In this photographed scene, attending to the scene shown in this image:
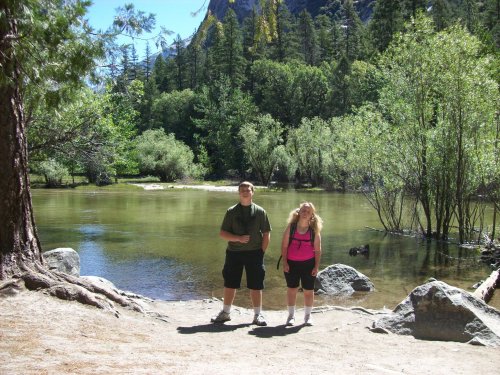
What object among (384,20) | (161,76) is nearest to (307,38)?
(161,76)

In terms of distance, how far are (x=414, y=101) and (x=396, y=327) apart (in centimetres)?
1392

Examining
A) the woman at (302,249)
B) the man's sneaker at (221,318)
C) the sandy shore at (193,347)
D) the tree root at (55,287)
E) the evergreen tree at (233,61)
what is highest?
the evergreen tree at (233,61)

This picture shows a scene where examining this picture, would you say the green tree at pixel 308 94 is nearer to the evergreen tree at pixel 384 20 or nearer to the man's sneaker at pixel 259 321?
the evergreen tree at pixel 384 20

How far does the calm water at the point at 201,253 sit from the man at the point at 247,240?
368cm

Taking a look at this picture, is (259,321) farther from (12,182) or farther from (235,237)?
(12,182)

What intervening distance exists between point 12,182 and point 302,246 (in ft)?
13.9

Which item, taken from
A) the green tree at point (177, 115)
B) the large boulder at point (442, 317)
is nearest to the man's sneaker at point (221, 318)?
the large boulder at point (442, 317)

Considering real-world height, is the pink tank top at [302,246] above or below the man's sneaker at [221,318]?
above

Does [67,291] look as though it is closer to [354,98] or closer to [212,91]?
[354,98]

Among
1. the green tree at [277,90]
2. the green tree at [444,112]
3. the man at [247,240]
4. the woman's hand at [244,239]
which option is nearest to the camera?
the woman's hand at [244,239]

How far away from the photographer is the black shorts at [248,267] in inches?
287

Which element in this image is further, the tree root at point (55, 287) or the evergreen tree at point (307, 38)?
the evergreen tree at point (307, 38)

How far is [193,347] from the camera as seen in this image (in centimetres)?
580

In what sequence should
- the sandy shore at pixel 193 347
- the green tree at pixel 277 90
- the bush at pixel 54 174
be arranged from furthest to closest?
1. the green tree at pixel 277 90
2. the bush at pixel 54 174
3. the sandy shore at pixel 193 347
